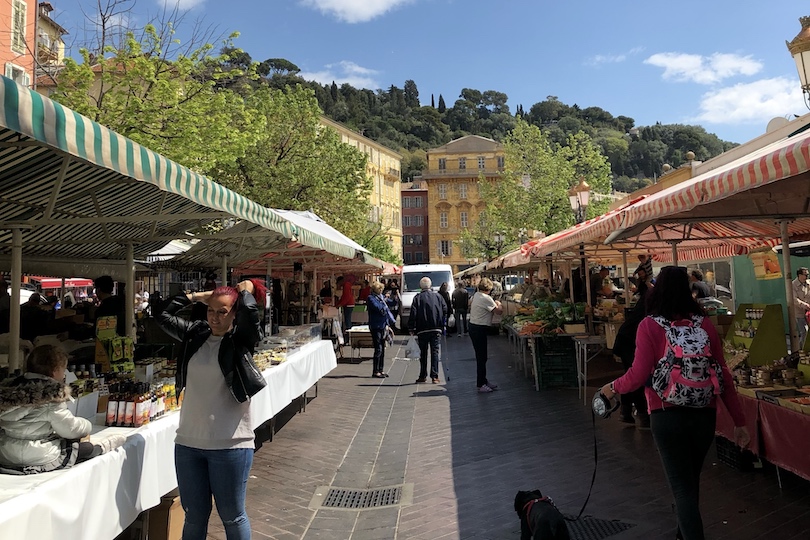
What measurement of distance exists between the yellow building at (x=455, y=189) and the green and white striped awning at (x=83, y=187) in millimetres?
64167

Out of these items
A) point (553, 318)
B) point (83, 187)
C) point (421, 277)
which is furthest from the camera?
point (421, 277)

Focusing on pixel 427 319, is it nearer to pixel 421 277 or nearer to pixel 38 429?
pixel 38 429

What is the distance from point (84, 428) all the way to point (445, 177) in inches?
2750

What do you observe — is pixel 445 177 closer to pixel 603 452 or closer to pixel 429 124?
pixel 603 452

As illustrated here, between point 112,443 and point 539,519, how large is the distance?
8.20 feet

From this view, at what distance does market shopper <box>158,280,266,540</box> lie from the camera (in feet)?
10.2

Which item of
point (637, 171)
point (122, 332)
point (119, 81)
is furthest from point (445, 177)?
point (637, 171)

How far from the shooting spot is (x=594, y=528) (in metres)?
4.04

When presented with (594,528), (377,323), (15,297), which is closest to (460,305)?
(377,323)

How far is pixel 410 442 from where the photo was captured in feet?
22.0

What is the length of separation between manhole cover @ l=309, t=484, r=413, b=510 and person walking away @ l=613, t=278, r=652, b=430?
2158 mm

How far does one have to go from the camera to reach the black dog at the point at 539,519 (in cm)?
328

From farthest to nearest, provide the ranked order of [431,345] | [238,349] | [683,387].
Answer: [431,345] → [238,349] → [683,387]

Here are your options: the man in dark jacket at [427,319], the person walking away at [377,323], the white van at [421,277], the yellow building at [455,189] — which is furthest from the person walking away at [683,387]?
the yellow building at [455,189]
